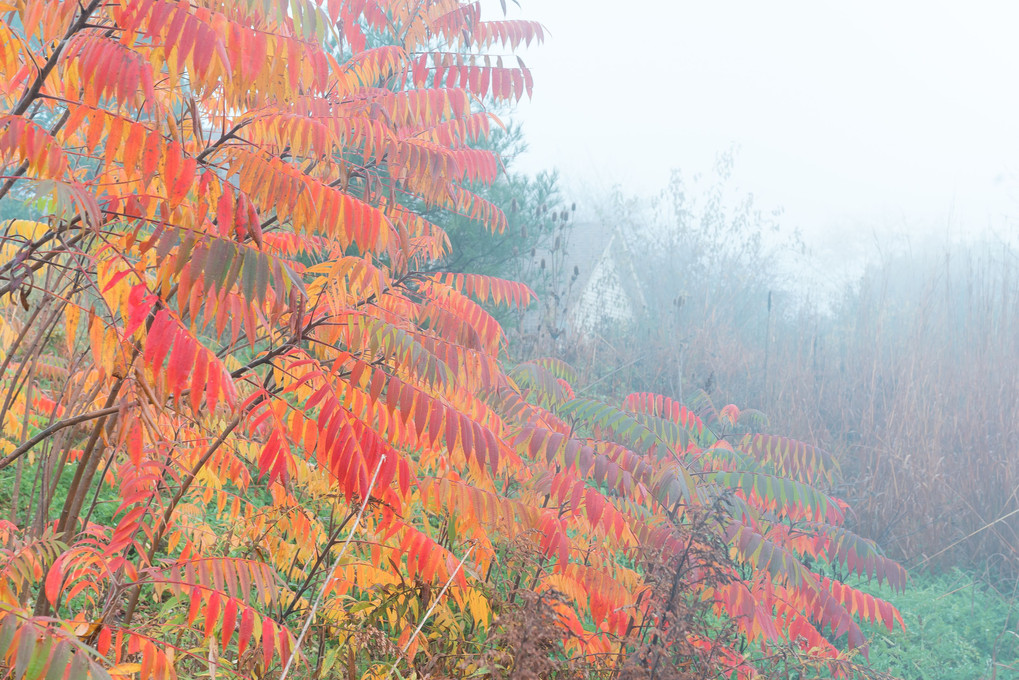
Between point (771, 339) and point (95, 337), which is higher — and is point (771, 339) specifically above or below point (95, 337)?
above

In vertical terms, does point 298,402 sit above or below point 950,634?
above

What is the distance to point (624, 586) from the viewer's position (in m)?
3.48

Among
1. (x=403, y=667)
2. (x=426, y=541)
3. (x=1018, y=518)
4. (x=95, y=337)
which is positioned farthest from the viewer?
(x=1018, y=518)

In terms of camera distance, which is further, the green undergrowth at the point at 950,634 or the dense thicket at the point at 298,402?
the green undergrowth at the point at 950,634

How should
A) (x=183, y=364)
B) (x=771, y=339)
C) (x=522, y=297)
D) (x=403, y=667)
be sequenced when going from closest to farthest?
(x=183, y=364), (x=403, y=667), (x=522, y=297), (x=771, y=339)

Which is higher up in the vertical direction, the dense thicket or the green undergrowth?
the dense thicket

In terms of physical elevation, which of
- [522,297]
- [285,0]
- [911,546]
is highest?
[285,0]

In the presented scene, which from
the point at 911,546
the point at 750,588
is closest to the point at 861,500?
the point at 911,546

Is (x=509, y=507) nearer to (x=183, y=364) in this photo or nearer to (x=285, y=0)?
(x=183, y=364)

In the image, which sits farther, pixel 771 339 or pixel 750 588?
pixel 771 339

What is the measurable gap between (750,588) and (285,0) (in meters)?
3.27

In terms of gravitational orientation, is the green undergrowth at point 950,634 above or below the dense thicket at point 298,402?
below

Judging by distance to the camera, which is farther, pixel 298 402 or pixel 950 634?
pixel 950 634

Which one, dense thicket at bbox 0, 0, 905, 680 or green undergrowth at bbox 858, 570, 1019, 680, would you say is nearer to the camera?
dense thicket at bbox 0, 0, 905, 680
